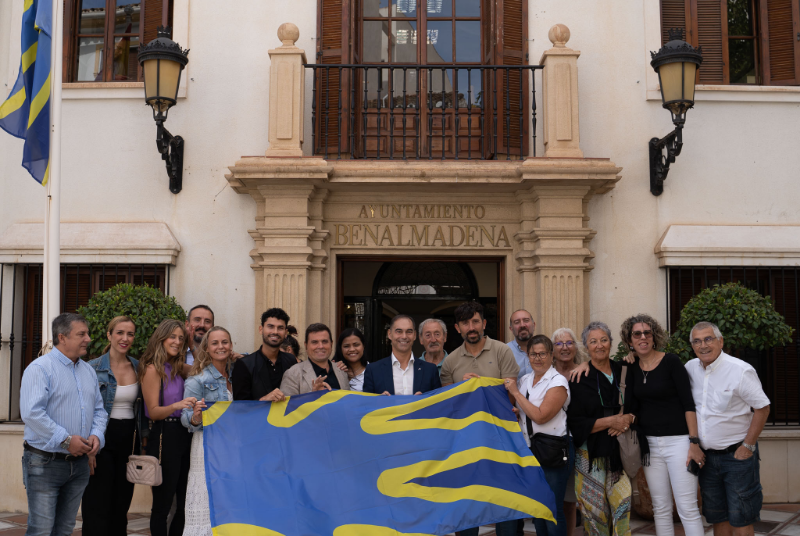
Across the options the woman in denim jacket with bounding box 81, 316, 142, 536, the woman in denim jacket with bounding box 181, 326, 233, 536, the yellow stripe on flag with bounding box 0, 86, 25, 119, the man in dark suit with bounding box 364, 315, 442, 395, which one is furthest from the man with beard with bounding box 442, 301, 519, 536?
the yellow stripe on flag with bounding box 0, 86, 25, 119

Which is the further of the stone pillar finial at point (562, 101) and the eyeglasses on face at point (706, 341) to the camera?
the stone pillar finial at point (562, 101)

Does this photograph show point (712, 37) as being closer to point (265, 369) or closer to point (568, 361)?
point (568, 361)

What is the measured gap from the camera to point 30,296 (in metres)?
7.85

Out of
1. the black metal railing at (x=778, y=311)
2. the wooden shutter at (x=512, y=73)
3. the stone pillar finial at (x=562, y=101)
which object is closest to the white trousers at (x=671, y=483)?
the black metal railing at (x=778, y=311)

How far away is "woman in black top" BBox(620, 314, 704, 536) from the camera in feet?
15.9

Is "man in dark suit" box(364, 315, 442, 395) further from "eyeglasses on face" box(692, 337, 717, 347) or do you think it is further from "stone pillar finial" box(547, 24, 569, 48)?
"stone pillar finial" box(547, 24, 569, 48)

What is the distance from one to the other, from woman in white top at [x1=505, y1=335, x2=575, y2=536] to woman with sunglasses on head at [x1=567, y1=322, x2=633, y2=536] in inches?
3.5

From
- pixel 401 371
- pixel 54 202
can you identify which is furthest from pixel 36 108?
pixel 401 371

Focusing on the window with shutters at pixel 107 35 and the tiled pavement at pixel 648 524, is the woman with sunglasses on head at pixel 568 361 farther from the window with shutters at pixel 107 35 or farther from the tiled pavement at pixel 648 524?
the window with shutters at pixel 107 35

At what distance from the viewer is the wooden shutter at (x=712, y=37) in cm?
816

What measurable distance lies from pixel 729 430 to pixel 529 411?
128 cm

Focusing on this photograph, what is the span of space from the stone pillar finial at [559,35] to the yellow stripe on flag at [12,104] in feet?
16.3

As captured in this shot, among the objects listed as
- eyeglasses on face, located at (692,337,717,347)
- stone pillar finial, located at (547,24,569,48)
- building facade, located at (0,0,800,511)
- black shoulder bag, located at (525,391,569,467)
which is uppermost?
stone pillar finial, located at (547,24,569,48)

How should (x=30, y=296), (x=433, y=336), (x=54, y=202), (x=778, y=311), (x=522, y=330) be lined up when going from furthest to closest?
(x=30, y=296) < (x=778, y=311) < (x=522, y=330) < (x=54, y=202) < (x=433, y=336)
